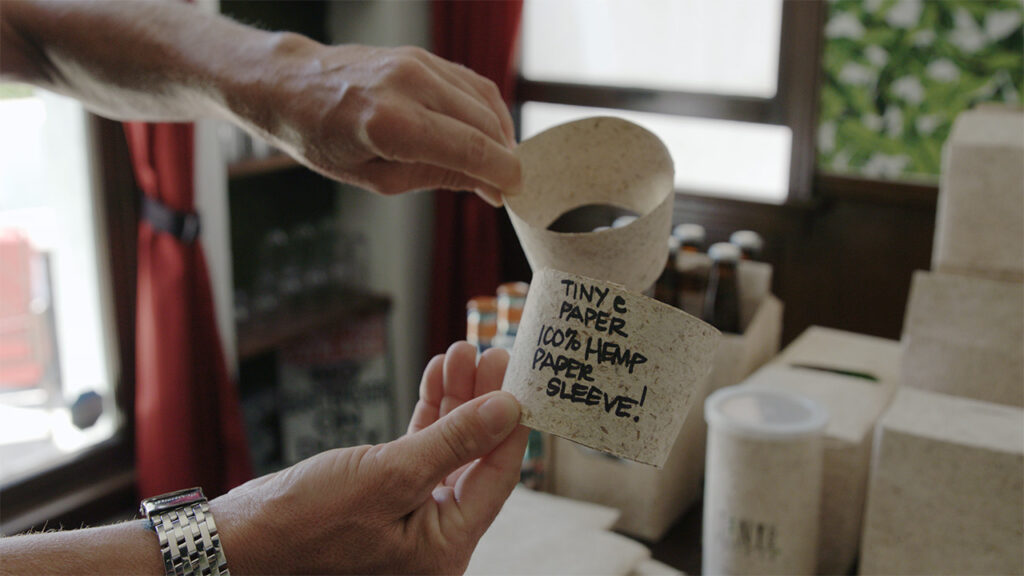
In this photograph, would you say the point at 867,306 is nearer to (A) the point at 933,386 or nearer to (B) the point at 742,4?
(B) the point at 742,4

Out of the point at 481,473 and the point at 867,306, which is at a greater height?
the point at 481,473

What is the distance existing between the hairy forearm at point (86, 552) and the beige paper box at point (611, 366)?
0.30m

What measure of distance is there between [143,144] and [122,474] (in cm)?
76

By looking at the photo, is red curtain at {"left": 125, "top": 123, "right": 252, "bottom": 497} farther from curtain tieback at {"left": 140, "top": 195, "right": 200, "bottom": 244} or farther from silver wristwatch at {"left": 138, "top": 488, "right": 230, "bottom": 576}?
silver wristwatch at {"left": 138, "top": 488, "right": 230, "bottom": 576}

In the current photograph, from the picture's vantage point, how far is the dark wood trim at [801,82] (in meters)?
2.19

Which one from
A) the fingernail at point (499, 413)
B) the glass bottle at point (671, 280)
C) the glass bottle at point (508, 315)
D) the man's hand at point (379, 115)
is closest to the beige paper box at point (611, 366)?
the fingernail at point (499, 413)

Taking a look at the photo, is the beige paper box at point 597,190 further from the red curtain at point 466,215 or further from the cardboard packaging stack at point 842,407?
the red curtain at point 466,215

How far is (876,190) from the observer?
2158mm

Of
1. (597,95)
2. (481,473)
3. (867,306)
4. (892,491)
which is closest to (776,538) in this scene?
(892,491)

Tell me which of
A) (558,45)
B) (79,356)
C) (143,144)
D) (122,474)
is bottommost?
(122,474)

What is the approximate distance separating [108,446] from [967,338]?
177 centimetres

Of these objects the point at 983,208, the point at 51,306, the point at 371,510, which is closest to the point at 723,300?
the point at 983,208

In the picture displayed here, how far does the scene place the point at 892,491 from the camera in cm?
91

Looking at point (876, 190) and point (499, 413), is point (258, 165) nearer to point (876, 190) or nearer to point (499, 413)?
point (876, 190)
